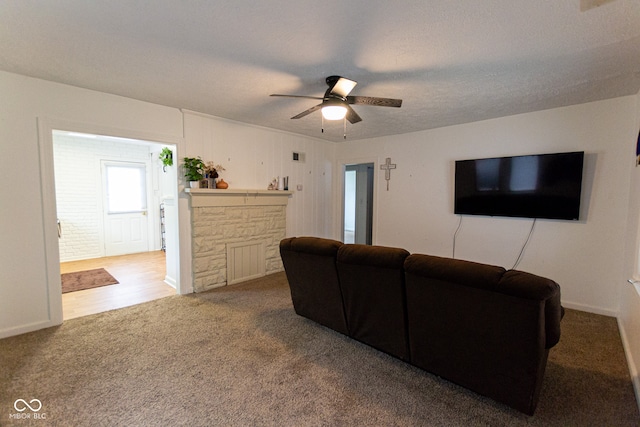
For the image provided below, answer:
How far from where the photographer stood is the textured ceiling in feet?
5.43

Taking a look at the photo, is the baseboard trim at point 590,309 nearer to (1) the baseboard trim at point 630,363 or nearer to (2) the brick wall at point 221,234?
(1) the baseboard trim at point 630,363

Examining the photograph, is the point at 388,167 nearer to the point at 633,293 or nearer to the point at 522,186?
the point at 522,186

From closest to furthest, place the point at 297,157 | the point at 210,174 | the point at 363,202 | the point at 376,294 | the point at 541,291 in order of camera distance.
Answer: the point at 541,291 < the point at 376,294 < the point at 210,174 < the point at 297,157 < the point at 363,202

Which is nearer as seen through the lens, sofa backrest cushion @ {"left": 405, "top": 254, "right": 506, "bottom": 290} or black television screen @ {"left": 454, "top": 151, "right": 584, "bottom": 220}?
sofa backrest cushion @ {"left": 405, "top": 254, "right": 506, "bottom": 290}

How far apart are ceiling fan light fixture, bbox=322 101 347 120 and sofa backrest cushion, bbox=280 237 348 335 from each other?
1.21 metres

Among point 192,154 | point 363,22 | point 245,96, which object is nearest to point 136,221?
point 192,154

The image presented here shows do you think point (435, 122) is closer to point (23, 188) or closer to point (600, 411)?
point (600, 411)

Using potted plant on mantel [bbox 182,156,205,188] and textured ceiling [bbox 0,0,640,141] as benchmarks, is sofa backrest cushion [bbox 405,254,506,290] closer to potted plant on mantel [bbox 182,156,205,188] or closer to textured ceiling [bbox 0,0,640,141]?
textured ceiling [bbox 0,0,640,141]

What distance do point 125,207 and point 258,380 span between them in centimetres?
599

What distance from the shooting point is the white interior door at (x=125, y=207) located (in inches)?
240

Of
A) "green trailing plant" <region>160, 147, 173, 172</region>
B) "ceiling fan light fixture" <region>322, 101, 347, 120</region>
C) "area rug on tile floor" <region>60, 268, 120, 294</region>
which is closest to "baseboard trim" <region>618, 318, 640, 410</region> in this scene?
"ceiling fan light fixture" <region>322, 101, 347, 120</region>

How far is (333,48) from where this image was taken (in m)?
2.06

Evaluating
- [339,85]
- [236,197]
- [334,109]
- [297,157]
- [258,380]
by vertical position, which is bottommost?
[258,380]

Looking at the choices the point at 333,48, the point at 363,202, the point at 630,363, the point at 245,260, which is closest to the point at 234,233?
the point at 245,260
